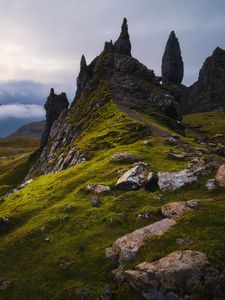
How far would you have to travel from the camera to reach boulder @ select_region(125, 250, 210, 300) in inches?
1092

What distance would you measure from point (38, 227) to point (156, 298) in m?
17.2

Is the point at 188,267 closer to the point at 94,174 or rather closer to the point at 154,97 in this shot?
the point at 94,174

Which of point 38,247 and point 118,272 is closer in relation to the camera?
point 118,272

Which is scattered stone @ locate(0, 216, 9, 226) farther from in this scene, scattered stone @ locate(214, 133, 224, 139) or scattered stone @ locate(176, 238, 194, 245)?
scattered stone @ locate(214, 133, 224, 139)

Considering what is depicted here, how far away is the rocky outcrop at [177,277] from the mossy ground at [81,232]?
87 centimetres

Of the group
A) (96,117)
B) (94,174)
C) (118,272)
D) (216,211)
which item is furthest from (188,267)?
(96,117)

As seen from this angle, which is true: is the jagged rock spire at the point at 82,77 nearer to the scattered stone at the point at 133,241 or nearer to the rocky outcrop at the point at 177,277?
the scattered stone at the point at 133,241

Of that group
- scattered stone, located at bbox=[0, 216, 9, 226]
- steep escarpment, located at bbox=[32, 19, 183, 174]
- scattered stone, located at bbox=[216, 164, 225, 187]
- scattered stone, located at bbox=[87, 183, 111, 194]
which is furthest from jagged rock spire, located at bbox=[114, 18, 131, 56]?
scattered stone, located at bbox=[0, 216, 9, 226]

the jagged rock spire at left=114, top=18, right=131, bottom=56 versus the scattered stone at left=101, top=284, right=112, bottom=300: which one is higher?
the jagged rock spire at left=114, top=18, right=131, bottom=56

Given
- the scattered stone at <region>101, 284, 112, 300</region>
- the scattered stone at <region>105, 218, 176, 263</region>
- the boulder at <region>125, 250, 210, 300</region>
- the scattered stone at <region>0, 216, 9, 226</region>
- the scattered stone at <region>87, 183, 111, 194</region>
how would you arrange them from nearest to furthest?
the boulder at <region>125, 250, 210, 300</region> → the scattered stone at <region>101, 284, 112, 300</region> → the scattered stone at <region>105, 218, 176, 263</region> → the scattered stone at <region>0, 216, 9, 226</region> → the scattered stone at <region>87, 183, 111, 194</region>

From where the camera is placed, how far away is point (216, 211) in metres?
36.4

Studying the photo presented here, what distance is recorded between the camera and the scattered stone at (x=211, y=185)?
1704 inches

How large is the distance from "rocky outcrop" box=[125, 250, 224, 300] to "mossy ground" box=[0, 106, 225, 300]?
865 mm

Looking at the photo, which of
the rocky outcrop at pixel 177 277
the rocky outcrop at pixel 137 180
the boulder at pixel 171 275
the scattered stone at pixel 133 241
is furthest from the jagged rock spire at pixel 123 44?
the rocky outcrop at pixel 177 277
